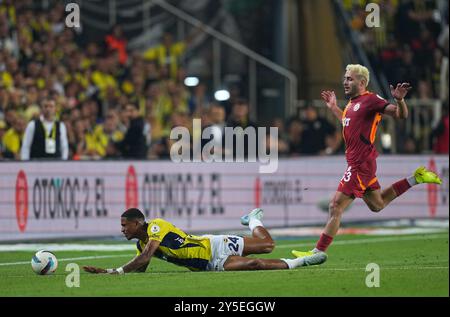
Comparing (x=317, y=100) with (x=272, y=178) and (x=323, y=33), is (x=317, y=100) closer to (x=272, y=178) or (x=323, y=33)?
(x=323, y=33)

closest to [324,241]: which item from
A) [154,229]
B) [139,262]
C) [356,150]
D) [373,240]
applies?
[356,150]

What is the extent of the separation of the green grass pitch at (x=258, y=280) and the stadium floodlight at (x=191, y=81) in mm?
10502

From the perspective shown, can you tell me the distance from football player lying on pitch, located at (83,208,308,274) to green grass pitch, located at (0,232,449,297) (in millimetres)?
170

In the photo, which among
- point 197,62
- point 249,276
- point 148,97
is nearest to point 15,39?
point 148,97

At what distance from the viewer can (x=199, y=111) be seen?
25719 mm

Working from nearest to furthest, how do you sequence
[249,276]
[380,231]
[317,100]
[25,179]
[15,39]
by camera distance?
1. [249,276]
2. [25,179]
3. [380,231]
4. [15,39]
5. [317,100]

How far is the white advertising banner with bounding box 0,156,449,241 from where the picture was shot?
64.6ft

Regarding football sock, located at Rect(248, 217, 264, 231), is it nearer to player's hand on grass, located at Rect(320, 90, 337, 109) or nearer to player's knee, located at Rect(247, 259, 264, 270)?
player's knee, located at Rect(247, 259, 264, 270)

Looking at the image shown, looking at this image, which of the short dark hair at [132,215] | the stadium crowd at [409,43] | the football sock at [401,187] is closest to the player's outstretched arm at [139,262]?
the short dark hair at [132,215]

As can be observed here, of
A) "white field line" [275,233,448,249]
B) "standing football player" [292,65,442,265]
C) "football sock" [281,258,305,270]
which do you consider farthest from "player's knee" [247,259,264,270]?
"white field line" [275,233,448,249]

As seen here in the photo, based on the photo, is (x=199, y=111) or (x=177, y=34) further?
(x=177, y=34)

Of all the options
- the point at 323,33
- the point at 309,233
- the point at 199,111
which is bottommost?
the point at 309,233

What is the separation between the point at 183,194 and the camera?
21.0m

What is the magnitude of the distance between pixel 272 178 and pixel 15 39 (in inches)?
260
